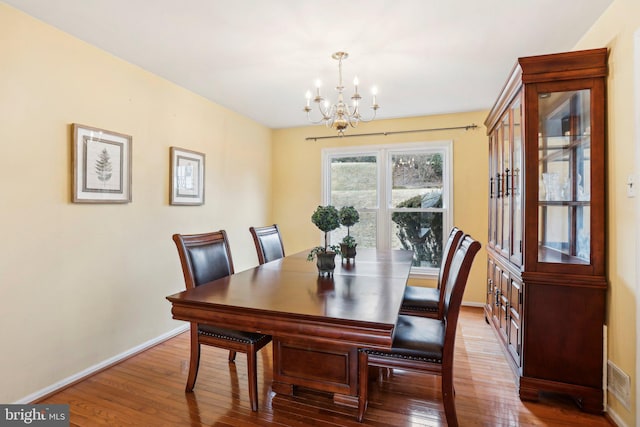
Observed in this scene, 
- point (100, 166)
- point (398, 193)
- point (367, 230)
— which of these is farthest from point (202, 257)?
point (398, 193)

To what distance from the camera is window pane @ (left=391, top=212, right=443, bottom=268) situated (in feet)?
14.1

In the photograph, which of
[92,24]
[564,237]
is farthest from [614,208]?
[92,24]

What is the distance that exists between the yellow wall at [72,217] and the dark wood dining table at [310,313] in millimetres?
1160

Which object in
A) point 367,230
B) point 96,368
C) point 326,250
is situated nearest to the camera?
point 326,250

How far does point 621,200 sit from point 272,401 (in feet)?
7.66

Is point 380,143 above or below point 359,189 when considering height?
above

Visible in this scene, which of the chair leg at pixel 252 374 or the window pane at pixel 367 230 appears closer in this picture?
the chair leg at pixel 252 374

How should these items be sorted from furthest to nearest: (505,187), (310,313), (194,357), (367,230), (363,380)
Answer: (367,230), (505,187), (194,357), (363,380), (310,313)

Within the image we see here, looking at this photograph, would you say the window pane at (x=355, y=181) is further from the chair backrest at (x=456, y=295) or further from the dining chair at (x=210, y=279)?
the chair backrest at (x=456, y=295)

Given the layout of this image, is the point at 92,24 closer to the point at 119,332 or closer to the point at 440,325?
the point at 119,332

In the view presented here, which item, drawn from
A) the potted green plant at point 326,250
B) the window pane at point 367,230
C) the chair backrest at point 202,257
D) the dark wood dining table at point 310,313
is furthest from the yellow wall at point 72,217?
the window pane at point 367,230

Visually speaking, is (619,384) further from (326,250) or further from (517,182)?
(326,250)

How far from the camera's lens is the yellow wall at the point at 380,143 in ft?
13.3

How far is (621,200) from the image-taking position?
1.84m
